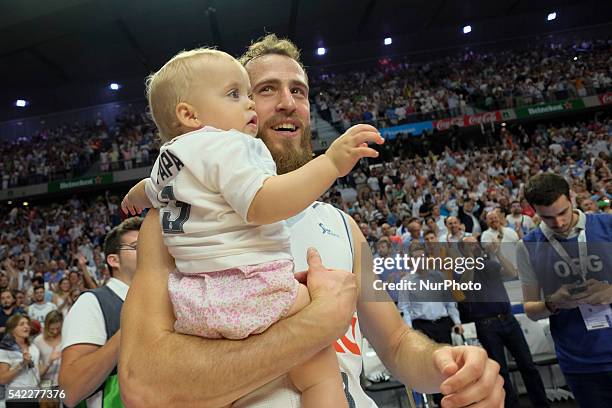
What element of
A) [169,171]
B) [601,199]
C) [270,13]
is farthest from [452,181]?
[169,171]

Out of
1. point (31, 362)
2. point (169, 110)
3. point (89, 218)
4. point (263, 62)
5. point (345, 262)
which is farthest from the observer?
point (89, 218)

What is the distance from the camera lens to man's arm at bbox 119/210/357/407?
1.03 meters

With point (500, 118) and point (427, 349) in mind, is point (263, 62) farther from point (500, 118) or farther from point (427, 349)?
point (500, 118)

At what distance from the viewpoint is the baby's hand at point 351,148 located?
1.10m

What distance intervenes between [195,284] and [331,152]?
0.44 meters

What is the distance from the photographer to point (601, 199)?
827cm

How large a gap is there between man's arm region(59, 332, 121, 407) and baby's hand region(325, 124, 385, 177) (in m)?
1.46

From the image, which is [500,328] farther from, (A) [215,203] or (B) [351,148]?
(A) [215,203]

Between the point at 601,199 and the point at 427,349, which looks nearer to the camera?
the point at 427,349

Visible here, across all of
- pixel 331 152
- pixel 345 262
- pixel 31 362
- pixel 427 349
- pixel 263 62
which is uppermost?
pixel 263 62

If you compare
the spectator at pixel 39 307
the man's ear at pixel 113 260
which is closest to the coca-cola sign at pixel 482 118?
the spectator at pixel 39 307

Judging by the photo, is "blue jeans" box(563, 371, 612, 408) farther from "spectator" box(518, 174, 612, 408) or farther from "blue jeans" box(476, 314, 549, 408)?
"blue jeans" box(476, 314, 549, 408)

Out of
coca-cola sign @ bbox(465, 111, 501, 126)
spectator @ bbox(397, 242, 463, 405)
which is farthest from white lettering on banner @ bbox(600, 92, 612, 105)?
spectator @ bbox(397, 242, 463, 405)

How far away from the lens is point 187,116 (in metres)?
1.29
